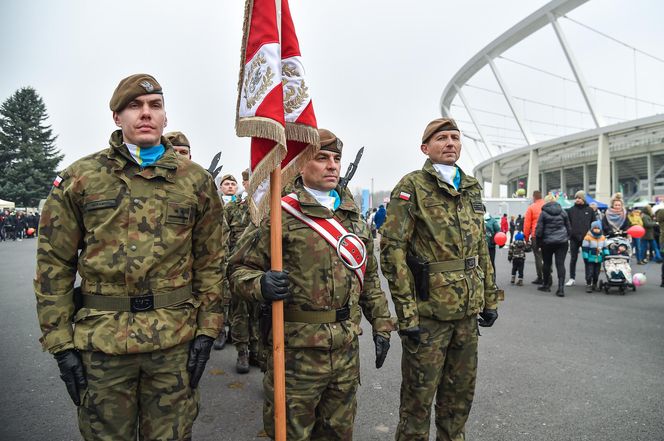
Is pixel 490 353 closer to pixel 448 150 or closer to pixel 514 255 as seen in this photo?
pixel 448 150

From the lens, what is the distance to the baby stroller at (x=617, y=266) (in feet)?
27.4

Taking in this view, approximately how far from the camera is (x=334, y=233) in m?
2.36

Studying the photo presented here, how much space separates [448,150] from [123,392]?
7.72 ft

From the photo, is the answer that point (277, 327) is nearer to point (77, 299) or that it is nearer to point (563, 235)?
point (77, 299)

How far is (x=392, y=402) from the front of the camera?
3725 mm

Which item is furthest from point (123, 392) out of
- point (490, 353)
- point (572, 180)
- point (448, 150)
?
point (572, 180)

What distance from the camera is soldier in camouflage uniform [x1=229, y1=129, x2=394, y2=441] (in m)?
2.20

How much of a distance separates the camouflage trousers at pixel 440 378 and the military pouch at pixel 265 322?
93 centimetres

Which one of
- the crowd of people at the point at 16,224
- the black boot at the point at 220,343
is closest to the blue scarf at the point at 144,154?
the black boot at the point at 220,343

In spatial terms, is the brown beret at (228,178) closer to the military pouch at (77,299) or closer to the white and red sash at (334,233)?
the white and red sash at (334,233)

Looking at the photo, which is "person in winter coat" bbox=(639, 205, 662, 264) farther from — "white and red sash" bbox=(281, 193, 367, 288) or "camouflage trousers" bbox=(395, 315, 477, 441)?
"white and red sash" bbox=(281, 193, 367, 288)

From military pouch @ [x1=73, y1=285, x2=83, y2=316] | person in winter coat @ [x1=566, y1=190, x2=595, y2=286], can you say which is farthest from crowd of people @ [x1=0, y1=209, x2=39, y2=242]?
military pouch @ [x1=73, y1=285, x2=83, y2=316]

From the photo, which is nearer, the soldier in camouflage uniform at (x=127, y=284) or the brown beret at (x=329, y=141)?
the soldier in camouflage uniform at (x=127, y=284)

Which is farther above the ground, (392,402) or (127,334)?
(127,334)
